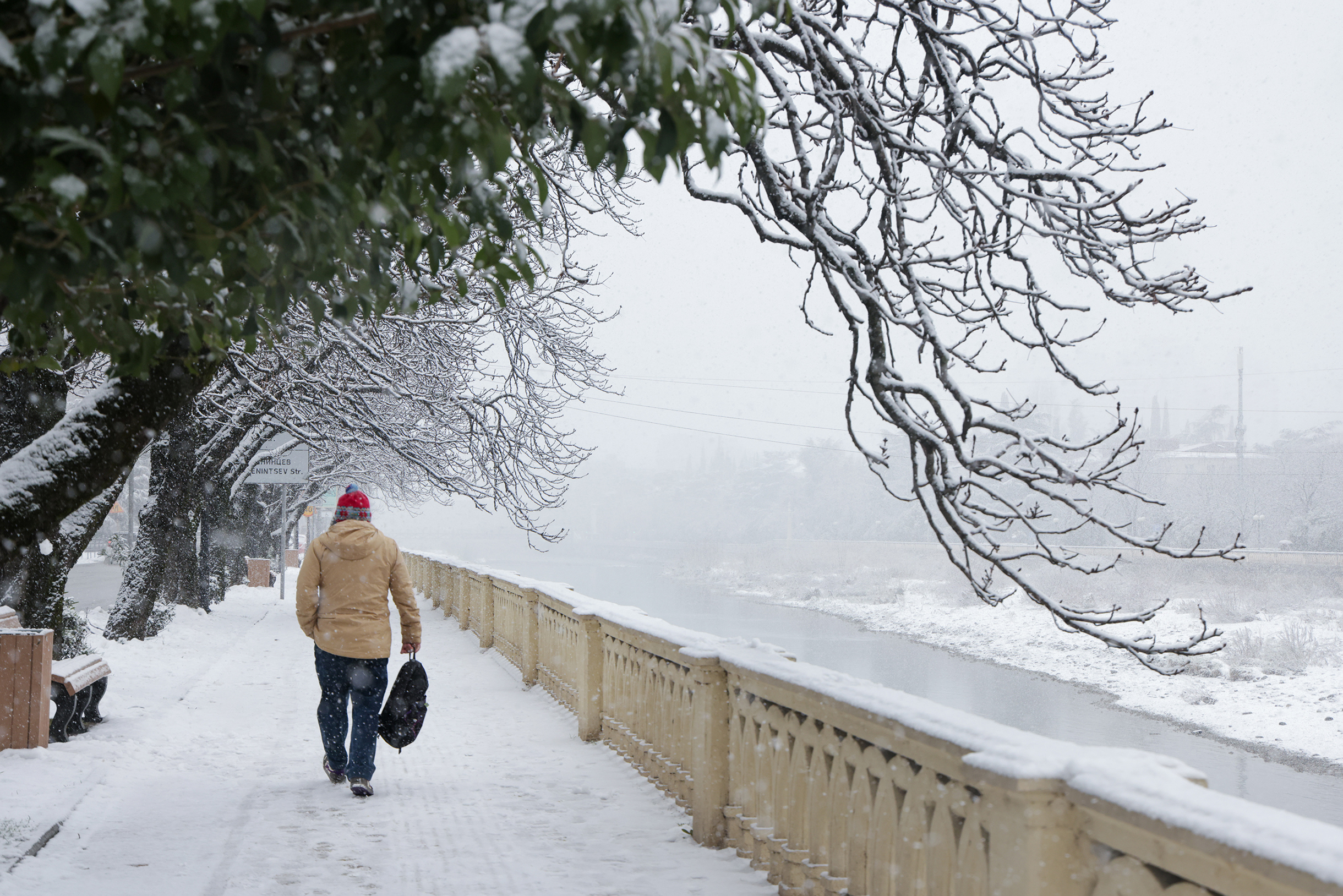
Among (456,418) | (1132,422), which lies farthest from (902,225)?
(456,418)

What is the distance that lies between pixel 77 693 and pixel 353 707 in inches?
107

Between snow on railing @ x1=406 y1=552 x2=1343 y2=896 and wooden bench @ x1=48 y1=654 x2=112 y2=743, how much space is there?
3.99m

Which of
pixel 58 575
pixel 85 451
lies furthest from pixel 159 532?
pixel 85 451

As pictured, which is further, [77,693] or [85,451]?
[77,693]

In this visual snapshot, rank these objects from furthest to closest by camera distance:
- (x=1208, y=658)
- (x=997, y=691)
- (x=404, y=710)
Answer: (x=1208, y=658) → (x=997, y=691) → (x=404, y=710)

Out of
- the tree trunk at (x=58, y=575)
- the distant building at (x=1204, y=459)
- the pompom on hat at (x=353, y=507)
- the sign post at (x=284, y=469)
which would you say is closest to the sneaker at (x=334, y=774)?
the pompom on hat at (x=353, y=507)

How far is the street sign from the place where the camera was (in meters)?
20.5

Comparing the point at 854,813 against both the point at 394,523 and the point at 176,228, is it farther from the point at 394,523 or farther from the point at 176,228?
the point at 394,523

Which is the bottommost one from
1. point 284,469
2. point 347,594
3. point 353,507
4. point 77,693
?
point 77,693

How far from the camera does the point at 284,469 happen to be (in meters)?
20.6

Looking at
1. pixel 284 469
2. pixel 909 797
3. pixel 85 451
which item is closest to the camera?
pixel 909 797

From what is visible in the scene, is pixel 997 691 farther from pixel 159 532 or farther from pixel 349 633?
pixel 349 633

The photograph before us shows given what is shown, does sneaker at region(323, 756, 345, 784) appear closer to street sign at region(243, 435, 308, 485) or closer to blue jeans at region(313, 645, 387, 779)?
blue jeans at region(313, 645, 387, 779)

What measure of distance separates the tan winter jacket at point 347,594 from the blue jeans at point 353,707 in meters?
0.08
